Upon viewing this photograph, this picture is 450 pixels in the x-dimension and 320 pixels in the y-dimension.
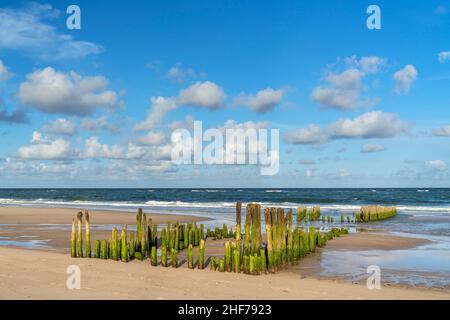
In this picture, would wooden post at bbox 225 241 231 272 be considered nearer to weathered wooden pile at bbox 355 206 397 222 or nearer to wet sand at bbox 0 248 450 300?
wet sand at bbox 0 248 450 300

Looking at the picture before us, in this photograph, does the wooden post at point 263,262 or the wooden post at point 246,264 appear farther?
Result: the wooden post at point 263,262

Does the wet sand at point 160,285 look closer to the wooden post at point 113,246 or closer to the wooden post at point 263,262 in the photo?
the wooden post at point 263,262

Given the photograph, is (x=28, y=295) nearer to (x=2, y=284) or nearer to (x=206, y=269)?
(x=2, y=284)

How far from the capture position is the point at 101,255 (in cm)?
1525

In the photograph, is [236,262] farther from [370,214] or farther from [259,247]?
[370,214]

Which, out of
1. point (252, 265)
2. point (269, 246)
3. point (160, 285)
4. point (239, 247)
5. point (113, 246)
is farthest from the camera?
point (113, 246)

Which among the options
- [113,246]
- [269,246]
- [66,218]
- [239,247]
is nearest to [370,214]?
[66,218]

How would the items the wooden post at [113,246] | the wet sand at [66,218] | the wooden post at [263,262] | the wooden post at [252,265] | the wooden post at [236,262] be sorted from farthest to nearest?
1. the wet sand at [66,218]
2. the wooden post at [113,246]
3. the wooden post at [263,262]
4. the wooden post at [236,262]
5. the wooden post at [252,265]

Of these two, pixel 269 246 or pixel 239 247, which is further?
pixel 269 246

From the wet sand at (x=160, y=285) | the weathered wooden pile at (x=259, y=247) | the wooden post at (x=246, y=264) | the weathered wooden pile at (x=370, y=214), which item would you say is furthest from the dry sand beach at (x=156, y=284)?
the weathered wooden pile at (x=370, y=214)

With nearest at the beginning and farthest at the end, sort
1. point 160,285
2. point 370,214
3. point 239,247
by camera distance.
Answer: point 160,285 < point 239,247 < point 370,214

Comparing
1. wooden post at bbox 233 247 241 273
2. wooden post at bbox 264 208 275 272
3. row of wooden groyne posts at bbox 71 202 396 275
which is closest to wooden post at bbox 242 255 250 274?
row of wooden groyne posts at bbox 71 202 396 275
